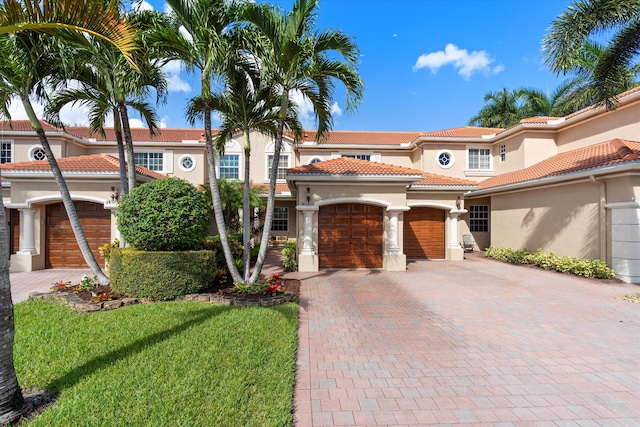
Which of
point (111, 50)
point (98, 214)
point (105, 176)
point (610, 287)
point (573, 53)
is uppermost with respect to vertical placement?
point (573, 53)

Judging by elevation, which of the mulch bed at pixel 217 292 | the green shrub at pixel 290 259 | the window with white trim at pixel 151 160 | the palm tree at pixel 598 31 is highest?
the palm tree at pixel 598 31

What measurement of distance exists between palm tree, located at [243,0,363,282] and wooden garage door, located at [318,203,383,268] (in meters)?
4.18

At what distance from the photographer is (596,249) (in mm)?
10758

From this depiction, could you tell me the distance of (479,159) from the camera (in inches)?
774

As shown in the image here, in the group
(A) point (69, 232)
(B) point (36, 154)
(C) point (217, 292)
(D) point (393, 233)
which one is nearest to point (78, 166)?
(A) point (69, 232)

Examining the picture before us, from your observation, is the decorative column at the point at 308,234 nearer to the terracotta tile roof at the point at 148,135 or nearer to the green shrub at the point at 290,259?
the green shrub at the point at 290,259

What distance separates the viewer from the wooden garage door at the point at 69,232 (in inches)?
462

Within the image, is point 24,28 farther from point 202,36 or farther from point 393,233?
point 393,233

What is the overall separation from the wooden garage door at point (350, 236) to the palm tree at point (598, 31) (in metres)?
7.65

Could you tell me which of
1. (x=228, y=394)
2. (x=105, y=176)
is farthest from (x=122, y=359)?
(x=105, y=176)

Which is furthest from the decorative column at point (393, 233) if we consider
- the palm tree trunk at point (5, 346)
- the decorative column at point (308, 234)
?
the palm tree trunk at point (5, 346)

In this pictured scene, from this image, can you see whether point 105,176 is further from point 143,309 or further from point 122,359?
point 122,359

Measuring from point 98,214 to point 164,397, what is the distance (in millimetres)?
11238

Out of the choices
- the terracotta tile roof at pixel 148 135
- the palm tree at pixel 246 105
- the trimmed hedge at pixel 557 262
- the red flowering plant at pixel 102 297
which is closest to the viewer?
the red flowering plant at pixel 102 297
